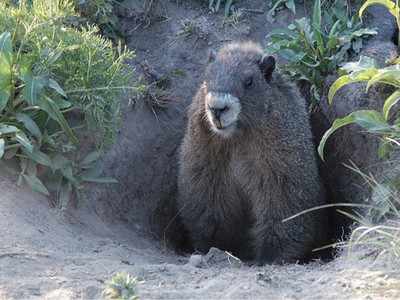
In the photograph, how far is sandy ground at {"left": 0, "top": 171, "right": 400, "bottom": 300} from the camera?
14.0ft

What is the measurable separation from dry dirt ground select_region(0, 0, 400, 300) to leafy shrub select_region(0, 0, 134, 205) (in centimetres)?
24

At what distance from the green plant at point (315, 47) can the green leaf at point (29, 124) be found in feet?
8.42

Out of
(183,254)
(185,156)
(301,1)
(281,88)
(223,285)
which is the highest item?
(301,1)

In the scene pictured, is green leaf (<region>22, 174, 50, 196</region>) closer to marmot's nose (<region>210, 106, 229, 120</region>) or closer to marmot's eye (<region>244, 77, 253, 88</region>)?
marmot's nose (<region>210, 106, 229, 120</region>)

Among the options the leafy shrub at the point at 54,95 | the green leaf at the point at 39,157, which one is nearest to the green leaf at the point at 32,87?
the leafy shrub at the point at 54,95

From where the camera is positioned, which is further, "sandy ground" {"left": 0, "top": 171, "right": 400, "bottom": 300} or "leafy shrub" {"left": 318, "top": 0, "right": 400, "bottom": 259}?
"leafy shrub" {"left": 318, "top": 0, "right": 400, "bottom": 259}

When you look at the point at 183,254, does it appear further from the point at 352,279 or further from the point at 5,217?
the point at 352,279

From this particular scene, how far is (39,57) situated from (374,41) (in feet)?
10.7

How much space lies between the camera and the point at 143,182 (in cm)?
737

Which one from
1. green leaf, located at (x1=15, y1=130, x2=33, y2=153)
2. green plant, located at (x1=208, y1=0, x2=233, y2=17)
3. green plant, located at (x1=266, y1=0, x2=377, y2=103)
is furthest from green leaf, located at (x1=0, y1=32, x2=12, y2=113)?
green plant, located at (x1=208, y1=0, x2=233, y2=17)

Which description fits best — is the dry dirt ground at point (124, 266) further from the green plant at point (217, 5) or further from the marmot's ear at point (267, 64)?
the marmot's ear at point (267, 64)

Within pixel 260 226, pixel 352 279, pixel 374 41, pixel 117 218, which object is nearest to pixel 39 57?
pixel 117 218

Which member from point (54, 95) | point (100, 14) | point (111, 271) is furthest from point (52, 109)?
point (100, 14)

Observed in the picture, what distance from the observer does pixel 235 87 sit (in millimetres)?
6055
